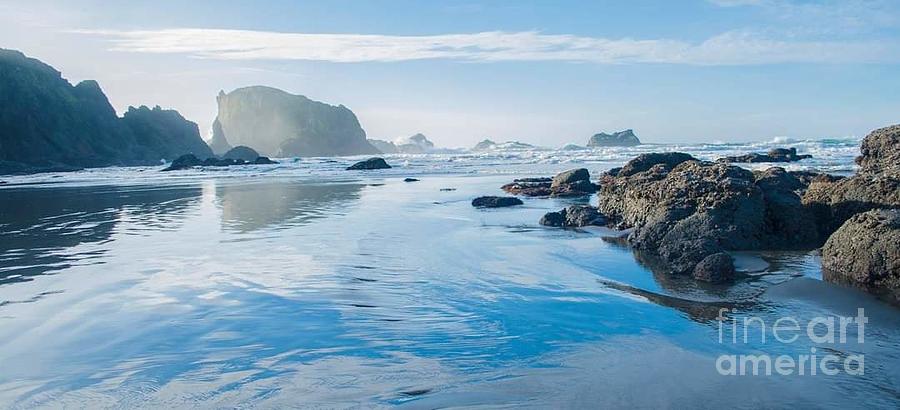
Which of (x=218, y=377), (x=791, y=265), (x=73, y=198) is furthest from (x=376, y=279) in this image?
(x=73, y=198)

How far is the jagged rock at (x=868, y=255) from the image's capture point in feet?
20.0

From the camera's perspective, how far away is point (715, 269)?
6.71 meters

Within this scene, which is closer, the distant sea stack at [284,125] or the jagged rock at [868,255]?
the jagged rock at [868,255]

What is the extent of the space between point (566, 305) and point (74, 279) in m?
5.59

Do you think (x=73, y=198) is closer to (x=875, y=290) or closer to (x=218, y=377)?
(x=218, y=377)

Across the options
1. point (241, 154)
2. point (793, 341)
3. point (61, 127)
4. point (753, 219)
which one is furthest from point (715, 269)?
point (241, 154)

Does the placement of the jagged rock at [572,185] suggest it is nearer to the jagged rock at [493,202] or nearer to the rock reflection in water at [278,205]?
the jagged rock at [493,202]

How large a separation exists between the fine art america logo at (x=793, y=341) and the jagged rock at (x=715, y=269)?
3.75ft

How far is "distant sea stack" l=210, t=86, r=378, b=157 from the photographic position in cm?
12656

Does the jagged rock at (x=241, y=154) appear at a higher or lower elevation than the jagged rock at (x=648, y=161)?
higher

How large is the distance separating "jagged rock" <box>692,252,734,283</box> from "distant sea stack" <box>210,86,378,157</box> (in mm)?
116655

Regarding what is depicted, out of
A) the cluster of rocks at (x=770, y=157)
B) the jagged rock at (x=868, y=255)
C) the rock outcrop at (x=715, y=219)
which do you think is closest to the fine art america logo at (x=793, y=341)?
the jagged rock at (x=868, y=255)

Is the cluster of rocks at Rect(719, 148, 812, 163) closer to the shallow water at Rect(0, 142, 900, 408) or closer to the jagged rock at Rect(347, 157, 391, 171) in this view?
the jagged rock at Rect(347, 157, 391, 171)

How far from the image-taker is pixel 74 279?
7387 millimetres
